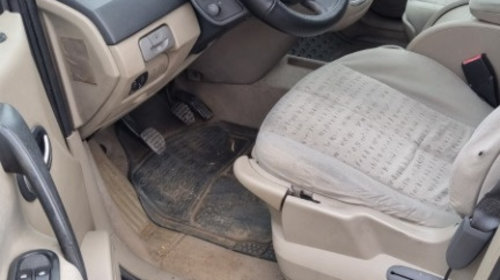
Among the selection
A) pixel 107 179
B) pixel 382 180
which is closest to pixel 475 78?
pixel 382 180

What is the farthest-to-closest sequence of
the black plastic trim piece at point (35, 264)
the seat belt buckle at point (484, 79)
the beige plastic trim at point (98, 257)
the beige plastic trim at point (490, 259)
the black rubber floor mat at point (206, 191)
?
the black rubber floor mat at point (206, 191) → the seat belt buckle at point (484, 79) → the beige plastic trim at point (98, 257) → the beige plastic trim at point (490, 259) → the black plastic trim piece at point (35, 264)

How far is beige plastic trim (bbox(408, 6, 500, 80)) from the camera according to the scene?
4.73ft

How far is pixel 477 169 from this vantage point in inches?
39.8

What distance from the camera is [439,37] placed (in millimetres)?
1494

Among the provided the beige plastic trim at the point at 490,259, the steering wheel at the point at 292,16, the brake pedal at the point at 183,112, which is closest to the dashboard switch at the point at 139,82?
the steering wheel at the point at 292,16

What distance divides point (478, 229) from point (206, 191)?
3.05ft

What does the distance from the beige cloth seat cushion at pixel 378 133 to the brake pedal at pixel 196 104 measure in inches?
22.1

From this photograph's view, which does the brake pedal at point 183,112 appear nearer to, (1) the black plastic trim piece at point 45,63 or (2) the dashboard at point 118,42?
(2) the dashboard at point 118,42

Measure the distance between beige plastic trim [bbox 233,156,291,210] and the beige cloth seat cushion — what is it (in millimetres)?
16

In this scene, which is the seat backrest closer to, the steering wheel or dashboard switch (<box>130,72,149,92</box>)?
the steering wheel

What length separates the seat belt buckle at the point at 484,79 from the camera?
1.43 meters

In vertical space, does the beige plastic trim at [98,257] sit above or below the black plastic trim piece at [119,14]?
below

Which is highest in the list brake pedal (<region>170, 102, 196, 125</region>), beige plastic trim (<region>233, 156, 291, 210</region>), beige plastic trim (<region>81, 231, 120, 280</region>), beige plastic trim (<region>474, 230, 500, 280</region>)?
beige plastic trim (<region>474, 230, 500, 280</region>)

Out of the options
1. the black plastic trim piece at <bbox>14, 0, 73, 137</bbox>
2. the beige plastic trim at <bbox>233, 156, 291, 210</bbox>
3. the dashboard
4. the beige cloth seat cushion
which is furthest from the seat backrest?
the black plastic trim piece at <bbox>14, 0, 73, 137</bbox>
